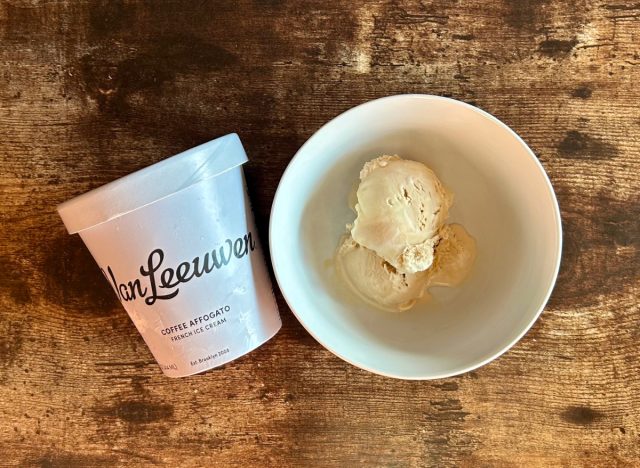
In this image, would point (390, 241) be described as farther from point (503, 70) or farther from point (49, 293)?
point (49, 293)

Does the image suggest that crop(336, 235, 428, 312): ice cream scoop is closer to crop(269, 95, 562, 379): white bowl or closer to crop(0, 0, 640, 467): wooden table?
crop(269, 95, 562, 379): white bowl

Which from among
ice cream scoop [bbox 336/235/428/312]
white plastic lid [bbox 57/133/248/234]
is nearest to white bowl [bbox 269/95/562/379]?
ice cream scoop [bbox 336/235/428/312]

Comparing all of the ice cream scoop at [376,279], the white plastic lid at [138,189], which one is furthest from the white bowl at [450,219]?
the white plastic lid at [138,189]

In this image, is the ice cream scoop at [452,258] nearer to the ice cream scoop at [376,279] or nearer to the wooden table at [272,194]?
the ice cream scoop at [376,279]

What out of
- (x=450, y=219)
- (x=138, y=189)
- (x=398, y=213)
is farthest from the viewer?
(x=450, y=219)

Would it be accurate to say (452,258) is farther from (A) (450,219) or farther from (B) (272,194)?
(B) (272,194)

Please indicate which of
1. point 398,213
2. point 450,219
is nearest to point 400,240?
point 398,213
